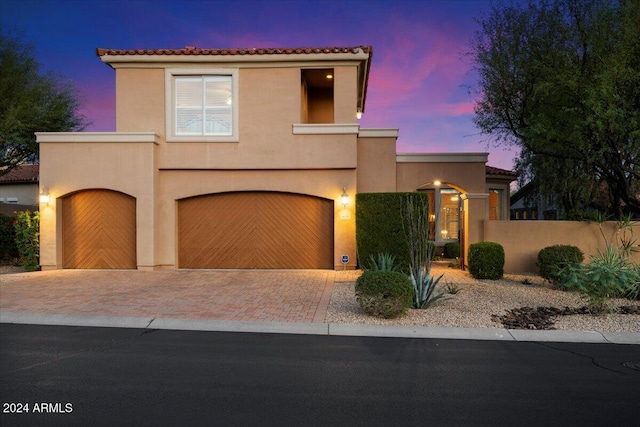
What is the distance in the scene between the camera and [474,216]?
13328 millimetres

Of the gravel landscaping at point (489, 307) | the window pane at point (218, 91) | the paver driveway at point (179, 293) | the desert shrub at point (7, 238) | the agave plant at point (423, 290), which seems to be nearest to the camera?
the gravel landscaping at point (489, 307)

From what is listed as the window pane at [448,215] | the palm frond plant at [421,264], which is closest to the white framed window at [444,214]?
the window pane at [448,215]

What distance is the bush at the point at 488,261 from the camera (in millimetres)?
11555

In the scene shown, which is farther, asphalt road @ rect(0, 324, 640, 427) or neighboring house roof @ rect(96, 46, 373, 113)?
neighboring house roof @ rect(96, 46, 373, 113)

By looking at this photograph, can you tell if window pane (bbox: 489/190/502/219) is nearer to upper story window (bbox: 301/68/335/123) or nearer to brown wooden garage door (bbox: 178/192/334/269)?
upper story window (bbox: 301/68/335/123)

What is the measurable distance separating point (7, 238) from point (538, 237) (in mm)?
18132

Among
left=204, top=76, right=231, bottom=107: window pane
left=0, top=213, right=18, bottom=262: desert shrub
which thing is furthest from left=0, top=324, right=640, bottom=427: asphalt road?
left=0, top=213, right=18, bottom=262: desert shrub

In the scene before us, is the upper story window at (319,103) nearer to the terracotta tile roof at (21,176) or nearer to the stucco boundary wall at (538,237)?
the stucco boundary wall at (538,237)

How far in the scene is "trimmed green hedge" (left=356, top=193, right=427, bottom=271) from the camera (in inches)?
480

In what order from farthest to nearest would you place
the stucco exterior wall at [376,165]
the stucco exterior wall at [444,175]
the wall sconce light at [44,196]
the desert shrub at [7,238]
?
1. the desert shrub at [7,238]
2. the stucco exterior wall at [444,175]
3. the stucco exterior wall at [376,165]
4. the wall sconce light at [44,196]

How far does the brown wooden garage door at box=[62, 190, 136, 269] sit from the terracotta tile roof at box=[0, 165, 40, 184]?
12796mm

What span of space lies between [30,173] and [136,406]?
27694 mm

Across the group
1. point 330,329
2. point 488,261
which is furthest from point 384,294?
point 488,261

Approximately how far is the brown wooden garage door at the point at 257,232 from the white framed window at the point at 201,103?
2.22 m
